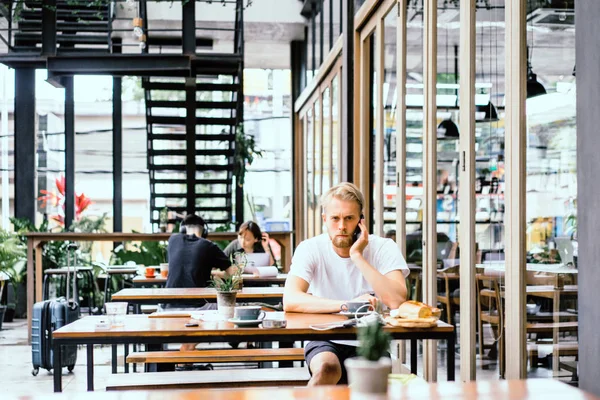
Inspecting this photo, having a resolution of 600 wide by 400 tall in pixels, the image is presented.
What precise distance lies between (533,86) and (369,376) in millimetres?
2378

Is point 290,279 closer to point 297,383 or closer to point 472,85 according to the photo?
point 297,383

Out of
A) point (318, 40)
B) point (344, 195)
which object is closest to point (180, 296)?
point (344, 195)

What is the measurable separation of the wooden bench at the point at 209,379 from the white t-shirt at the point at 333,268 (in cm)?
41

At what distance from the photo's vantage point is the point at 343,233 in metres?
3.86

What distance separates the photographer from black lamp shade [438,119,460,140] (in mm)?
5285

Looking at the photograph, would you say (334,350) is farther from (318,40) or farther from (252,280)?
(318,40)

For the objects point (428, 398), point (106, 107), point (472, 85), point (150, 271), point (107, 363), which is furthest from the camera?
point (106, 107)

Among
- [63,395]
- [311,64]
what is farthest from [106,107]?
[63,395]

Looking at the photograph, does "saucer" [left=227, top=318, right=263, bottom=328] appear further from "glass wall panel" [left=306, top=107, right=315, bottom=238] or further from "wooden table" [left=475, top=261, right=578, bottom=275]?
"glass wall panel" [left=306, top=107, right=315, bottom=238]

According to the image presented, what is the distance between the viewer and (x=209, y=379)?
3807 mm

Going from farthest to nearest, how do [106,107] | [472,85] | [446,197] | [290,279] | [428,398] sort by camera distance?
[106,107] < [446,197] < [472,85] < [290,279] < [428,398]

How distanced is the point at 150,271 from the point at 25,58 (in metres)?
3.55

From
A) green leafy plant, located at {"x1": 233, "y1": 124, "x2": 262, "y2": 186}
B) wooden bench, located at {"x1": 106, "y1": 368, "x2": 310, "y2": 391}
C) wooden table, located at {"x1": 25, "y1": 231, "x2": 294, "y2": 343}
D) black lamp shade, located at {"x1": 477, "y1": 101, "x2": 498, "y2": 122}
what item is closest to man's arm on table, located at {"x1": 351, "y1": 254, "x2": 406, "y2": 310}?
wooden bench, located at {"x1": 106, "y1": 368, "x2": 310, "y2": 391}

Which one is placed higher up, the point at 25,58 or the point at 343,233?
the point at 25,58
